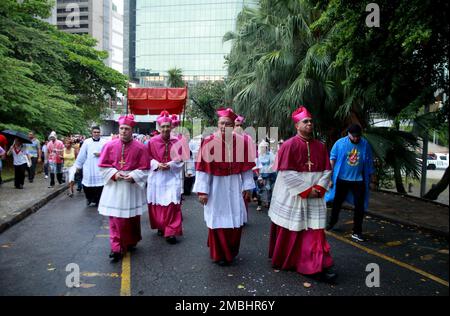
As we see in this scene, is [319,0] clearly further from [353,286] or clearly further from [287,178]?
[353,286]

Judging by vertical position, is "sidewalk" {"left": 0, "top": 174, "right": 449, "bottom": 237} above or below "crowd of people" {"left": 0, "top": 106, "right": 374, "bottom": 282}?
below

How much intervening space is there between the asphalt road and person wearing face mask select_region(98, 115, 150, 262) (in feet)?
1.23

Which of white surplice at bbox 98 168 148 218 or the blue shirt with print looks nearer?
white surplice at bbox 98 168 148 218

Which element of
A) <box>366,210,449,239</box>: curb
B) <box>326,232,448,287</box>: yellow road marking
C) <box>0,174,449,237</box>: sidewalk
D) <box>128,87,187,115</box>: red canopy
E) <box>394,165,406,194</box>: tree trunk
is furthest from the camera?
<box>128,87,187,115</box>: red canopy

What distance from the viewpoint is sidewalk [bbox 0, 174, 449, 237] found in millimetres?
7917

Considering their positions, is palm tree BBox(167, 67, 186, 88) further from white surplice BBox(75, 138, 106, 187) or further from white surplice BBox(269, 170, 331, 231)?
white surplice BBox(269, 170, 331, 231)

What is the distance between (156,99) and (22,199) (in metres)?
4.89

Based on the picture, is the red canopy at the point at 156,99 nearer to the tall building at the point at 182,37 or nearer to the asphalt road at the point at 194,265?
the asphalt road at the point at 194,265

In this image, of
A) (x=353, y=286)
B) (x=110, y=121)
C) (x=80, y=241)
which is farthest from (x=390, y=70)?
(x=110, y=121)

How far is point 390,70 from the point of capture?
6.37 metres

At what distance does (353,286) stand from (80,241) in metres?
4.30

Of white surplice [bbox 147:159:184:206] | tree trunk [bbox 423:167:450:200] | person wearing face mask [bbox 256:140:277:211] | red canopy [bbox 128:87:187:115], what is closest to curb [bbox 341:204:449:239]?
person wearing face mask [bbox 256:140:277:211]

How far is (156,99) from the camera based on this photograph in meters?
12.9

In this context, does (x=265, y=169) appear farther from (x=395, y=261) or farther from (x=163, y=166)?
(x=395, y=261)
